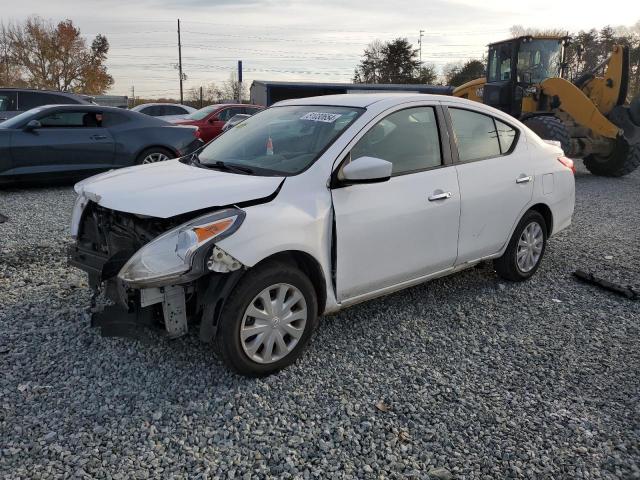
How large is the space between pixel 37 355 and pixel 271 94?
31.2 m

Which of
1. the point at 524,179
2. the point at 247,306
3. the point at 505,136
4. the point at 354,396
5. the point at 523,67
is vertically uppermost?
→ the point at 523,67

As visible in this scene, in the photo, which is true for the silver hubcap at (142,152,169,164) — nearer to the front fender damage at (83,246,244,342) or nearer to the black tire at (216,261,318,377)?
the front fender damage at (83,246,244,342)

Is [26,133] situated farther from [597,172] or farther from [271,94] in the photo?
[271,94]

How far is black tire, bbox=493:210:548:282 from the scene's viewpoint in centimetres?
494

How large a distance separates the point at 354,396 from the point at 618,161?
1144cm

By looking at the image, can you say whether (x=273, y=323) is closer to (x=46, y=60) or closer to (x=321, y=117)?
(x=321, y=117)

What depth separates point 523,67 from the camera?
12.5m

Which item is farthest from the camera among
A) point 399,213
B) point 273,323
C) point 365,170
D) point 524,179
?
point 524,179

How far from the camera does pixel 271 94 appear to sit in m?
33.2

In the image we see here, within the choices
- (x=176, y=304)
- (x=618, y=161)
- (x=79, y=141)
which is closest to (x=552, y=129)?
(x=618, y=161)

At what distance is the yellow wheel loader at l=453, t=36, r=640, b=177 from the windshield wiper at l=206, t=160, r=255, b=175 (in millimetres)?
8937

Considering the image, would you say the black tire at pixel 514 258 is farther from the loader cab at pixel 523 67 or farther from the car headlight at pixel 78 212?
the loader cab at pixel 523 67

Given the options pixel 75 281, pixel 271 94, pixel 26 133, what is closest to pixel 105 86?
pixel 271 94

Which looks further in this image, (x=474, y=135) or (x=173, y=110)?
(x=173, y=110)
